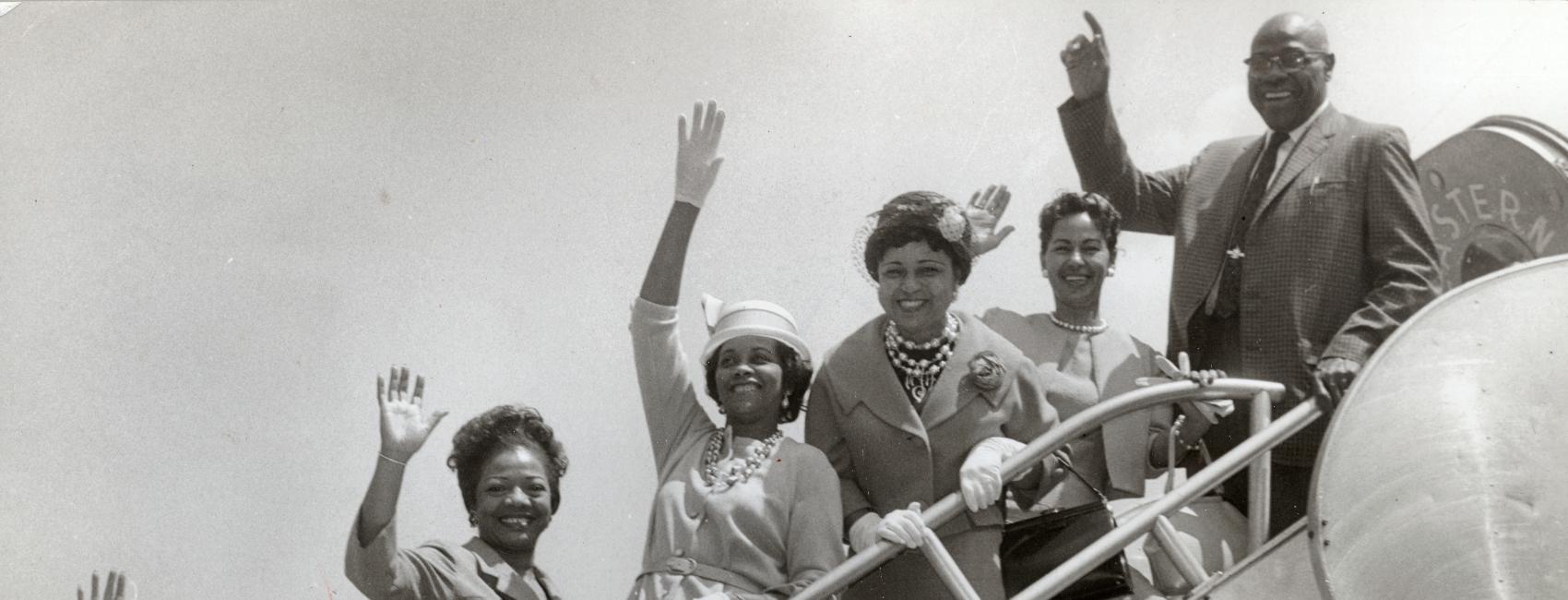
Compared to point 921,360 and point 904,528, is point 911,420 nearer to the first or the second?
point 921,360

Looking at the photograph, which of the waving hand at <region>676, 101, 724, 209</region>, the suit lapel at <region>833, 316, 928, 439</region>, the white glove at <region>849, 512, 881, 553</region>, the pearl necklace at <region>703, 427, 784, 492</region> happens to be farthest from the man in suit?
the pearl necklace at <region>703, 427, 784, 492</region>

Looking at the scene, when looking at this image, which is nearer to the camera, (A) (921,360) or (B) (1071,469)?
(B) (1071,469)

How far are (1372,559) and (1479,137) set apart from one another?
2.24 meters

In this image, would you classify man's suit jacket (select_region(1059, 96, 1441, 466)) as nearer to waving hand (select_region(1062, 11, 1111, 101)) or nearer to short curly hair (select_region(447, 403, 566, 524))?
waving hand (select_region(1062, 11, 1111, 101))

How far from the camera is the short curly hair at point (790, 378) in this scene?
593 centimetres

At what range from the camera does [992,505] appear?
5.63 m

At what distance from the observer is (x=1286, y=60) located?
614 centimetres

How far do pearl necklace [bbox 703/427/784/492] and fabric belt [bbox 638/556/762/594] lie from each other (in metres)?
0.27

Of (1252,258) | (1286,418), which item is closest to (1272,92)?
(1252,258)

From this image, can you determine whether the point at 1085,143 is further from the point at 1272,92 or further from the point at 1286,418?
the point at 1286,418

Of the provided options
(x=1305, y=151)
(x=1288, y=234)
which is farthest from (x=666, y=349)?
(x=1305, y=151)

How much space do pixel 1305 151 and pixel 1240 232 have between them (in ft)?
1.18

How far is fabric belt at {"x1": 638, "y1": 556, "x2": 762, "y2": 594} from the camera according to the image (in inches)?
216

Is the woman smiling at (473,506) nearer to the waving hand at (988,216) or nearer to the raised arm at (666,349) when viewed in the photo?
the raised arm at (666,349)
